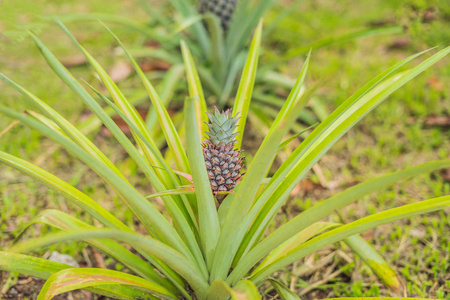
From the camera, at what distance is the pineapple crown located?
3.21 ft

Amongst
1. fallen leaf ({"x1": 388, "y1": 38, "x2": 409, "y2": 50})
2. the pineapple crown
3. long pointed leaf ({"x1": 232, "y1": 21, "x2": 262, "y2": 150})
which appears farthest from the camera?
fallen leaf ({"x1": 388, "y1": 38, "x2": 409, "y2": 50})

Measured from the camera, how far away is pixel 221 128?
988mm

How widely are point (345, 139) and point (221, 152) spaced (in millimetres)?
1294

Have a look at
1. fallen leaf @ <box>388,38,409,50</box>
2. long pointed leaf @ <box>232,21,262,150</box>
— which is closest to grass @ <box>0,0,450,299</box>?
fallen leaf @ <box>388,38,409,50</box>

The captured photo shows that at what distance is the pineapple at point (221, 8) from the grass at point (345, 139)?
46 cm

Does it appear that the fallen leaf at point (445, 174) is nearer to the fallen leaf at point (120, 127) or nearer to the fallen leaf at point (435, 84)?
the fallen leaf at point (435, 84)

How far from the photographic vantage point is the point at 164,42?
2.18 meters

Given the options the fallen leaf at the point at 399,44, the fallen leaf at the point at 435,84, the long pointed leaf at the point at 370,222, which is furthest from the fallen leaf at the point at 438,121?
the long pointed leaf at the point at 370,222

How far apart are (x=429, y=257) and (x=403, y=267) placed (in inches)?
4.2

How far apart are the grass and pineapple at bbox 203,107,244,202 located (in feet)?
1.69

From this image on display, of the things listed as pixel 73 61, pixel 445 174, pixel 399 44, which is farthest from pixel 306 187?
pixel 73 61

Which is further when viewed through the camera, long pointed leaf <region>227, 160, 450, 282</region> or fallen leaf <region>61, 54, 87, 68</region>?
fallen leaf <region>61, 54, 87, 68</region>

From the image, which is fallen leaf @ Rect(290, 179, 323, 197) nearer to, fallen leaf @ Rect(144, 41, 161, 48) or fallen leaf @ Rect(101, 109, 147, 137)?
fallen leaf @ Rect(101, 109, 147, 137)

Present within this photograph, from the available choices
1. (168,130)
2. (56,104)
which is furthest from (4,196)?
(168,130)
